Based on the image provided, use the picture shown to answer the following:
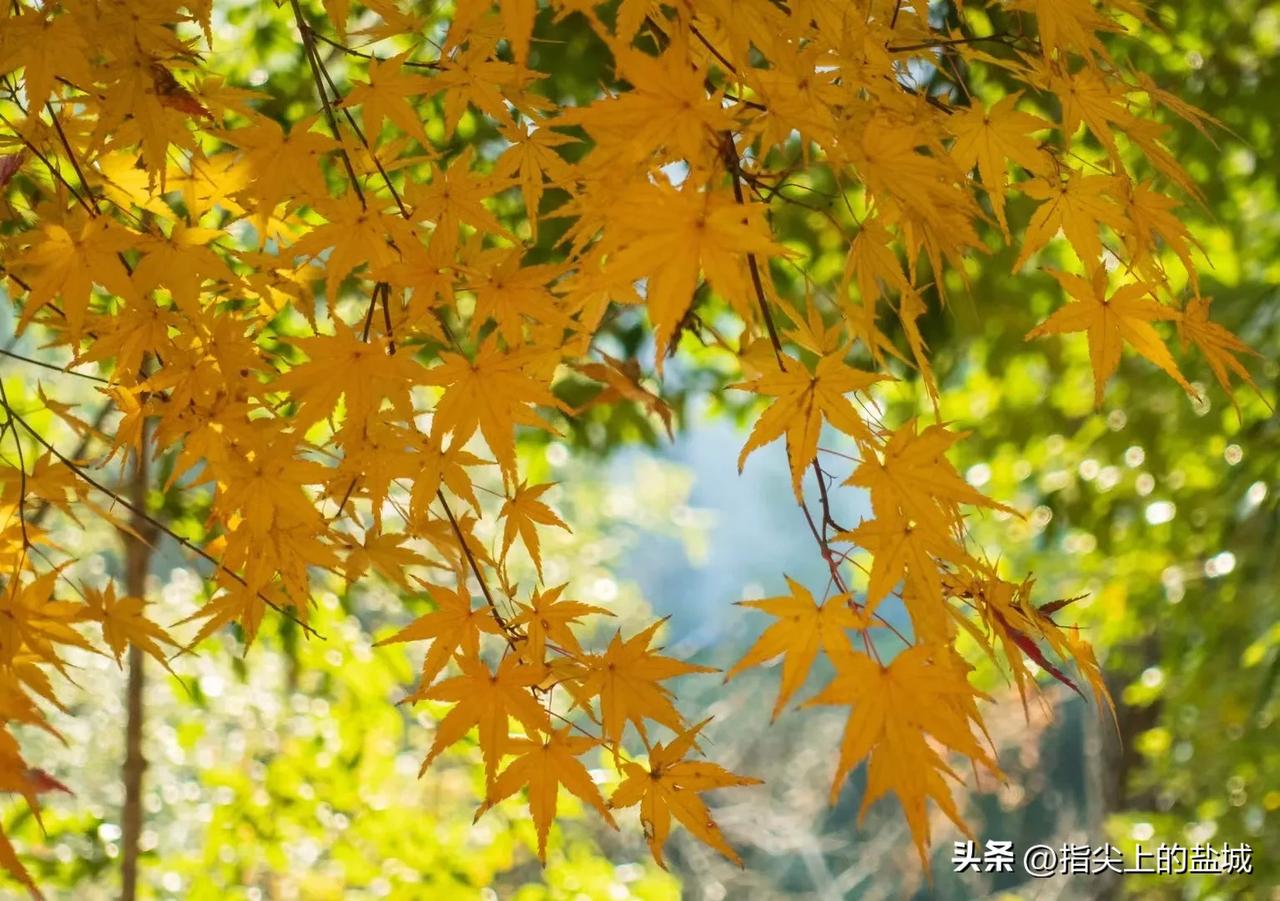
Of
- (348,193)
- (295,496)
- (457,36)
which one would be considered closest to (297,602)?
(295,496)

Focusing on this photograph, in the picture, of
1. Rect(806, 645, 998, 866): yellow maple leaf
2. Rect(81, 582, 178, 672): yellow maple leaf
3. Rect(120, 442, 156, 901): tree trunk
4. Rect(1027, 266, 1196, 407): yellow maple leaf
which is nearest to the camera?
Rect(806, 645, 998, 866): yellow maple leaf

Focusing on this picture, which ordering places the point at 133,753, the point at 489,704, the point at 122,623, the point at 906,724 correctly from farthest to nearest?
the point at 133,753 → the point at 122,623 → the point at 489,704 → the point at 906,724

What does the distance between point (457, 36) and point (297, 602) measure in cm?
34

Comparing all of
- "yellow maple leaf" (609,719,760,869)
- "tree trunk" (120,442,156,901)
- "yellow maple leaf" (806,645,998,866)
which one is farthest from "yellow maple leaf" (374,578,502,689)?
"tree trunk" (120,442,156,901)

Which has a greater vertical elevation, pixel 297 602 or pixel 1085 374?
pixel 1085 374

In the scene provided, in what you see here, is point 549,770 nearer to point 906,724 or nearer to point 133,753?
point 906,724

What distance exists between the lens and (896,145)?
19.1 inches

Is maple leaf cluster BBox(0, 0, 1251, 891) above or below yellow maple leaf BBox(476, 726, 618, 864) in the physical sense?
above

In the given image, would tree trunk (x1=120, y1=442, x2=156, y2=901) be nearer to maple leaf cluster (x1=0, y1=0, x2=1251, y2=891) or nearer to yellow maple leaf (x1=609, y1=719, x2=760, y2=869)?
maple leaf cluster (x1=0, y1=0, x2=1251, y2=891)

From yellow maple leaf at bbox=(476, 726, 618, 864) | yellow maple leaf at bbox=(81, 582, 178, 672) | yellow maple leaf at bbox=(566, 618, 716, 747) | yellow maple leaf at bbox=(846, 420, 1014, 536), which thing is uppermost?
yellow maple leaf at bbox=(81, 582, 178, 672)

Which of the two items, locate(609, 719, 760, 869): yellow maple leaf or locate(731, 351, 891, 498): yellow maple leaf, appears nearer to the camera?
locate(731, 351, 891, 498): yellow maple leaf

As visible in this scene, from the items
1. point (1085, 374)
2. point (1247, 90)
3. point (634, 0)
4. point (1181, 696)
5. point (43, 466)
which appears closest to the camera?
point (634, 0)

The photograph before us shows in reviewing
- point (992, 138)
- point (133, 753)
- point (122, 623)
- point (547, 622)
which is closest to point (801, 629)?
point (547, 622)

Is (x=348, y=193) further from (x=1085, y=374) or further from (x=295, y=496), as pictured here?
(x=1085, y=374)
